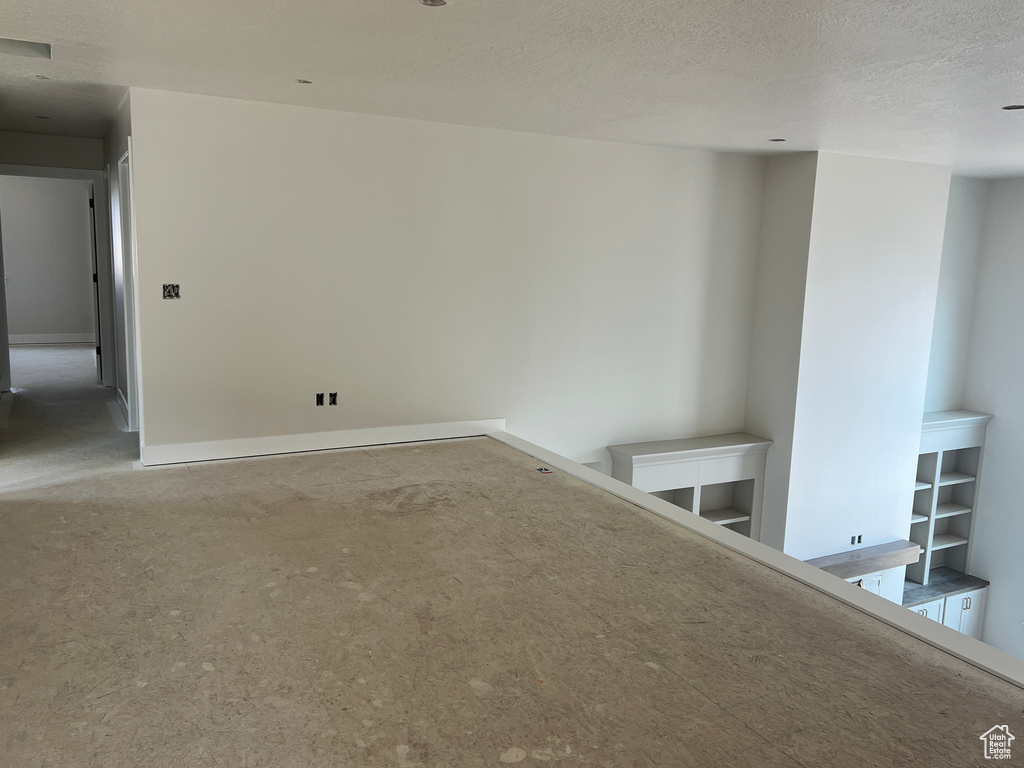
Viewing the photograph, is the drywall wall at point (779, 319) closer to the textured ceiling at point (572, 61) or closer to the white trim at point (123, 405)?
the textured ceiling at point (572, 61)

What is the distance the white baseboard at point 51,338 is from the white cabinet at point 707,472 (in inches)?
373

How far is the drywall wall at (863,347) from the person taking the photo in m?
7.02

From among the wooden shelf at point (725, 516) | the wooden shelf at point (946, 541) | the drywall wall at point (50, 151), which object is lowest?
the wooden shelf at point (946, 541)

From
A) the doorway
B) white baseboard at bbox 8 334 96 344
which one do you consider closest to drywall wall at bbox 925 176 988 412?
the doorway

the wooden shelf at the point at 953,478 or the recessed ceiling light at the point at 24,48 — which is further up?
the recessed ceiling light at the point at 24,48

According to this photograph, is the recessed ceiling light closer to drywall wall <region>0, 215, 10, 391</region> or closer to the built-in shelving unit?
drywall wall <region>0, 215, 10, 391</region>

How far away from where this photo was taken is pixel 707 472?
7.17 meters

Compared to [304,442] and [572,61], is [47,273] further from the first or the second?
[572,61]

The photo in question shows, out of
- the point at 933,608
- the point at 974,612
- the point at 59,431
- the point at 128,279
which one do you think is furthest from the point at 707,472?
the point at 59,431

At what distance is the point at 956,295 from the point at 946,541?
288 centimetres

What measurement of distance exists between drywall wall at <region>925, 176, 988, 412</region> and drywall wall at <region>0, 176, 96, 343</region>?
11715mm

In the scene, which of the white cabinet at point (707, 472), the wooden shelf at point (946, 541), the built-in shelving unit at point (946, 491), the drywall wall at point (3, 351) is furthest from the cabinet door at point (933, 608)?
the drywall wall at point (3, 351)

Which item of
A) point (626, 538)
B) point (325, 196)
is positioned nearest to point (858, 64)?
point (626, 538)

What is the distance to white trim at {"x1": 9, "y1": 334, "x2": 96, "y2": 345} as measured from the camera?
11625 millimetres
